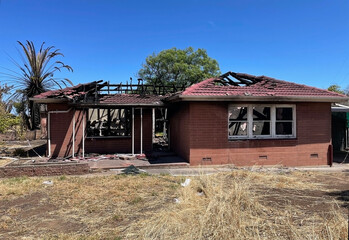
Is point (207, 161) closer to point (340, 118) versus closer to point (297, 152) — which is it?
point (297, 152)

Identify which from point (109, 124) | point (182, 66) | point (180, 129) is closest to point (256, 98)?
point (180, 129)

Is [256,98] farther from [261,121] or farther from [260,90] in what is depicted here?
[261,121]

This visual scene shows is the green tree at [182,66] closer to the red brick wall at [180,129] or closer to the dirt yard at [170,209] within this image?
the red brick wall at [180,129]

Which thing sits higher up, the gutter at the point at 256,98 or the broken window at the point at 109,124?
the gutter at the point at 256,98

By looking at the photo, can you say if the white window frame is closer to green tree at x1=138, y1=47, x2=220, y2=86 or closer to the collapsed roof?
the collapsed roof

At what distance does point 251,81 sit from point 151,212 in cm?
904

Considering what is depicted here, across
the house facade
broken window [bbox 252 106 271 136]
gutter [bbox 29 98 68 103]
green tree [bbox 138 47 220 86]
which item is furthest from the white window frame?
green tree [bbox 138 47 220 86]

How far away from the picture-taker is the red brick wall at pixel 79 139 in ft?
41.4

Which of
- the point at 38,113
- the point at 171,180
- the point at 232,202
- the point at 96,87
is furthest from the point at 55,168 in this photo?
the point at 38,113

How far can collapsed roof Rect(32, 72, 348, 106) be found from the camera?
32.9ft

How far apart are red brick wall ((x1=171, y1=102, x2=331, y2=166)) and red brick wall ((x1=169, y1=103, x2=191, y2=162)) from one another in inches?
8.7

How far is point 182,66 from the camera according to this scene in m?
30.7

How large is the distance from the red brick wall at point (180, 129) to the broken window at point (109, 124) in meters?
2.31

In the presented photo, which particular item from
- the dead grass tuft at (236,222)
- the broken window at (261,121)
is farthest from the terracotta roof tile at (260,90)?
the dead grass tuft at (236,222)
